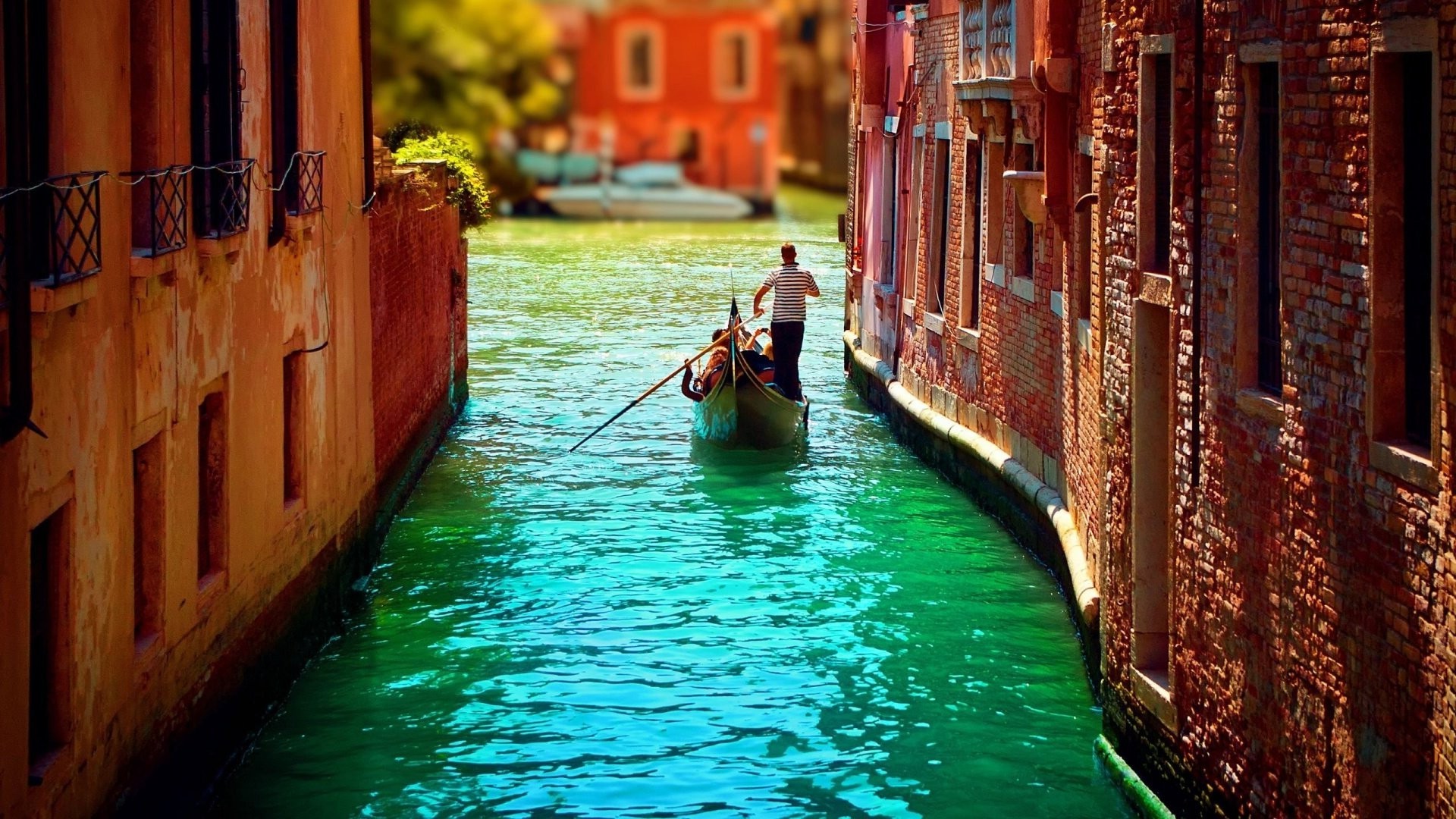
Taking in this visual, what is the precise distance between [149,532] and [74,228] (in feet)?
5.55

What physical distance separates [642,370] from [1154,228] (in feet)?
44.7

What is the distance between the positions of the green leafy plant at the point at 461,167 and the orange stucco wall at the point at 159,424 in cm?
599

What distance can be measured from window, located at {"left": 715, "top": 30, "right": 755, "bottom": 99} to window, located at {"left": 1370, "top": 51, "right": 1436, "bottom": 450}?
1.76 m

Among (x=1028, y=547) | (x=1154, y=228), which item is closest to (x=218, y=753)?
(x=1154, y=228)

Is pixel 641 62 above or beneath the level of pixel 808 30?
beneath

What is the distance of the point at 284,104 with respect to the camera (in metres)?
10.7

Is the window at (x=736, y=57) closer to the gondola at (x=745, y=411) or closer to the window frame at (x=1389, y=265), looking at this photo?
the window frame at (x=1389, y=265)

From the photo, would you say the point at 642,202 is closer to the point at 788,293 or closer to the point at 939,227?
the point at 788,293

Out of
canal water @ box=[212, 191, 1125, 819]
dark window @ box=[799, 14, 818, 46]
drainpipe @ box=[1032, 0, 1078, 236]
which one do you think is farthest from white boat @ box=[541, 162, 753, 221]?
dark window @ box=[799, 14, 818, 46]

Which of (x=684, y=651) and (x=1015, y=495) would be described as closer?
(x=684, y=651)

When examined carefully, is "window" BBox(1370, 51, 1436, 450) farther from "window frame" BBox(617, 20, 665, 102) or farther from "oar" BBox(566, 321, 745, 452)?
"oar" BBox(566, 321, 745, 452)

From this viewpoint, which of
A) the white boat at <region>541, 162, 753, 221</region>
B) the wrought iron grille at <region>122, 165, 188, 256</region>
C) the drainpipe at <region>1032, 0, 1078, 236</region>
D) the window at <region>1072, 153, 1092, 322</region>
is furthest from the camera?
the white boat at <region>541, 162, 753, 221</region>

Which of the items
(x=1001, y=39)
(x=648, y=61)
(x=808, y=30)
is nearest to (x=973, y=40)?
(x=1001, y=39)

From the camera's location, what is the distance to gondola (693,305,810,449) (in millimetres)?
16750
